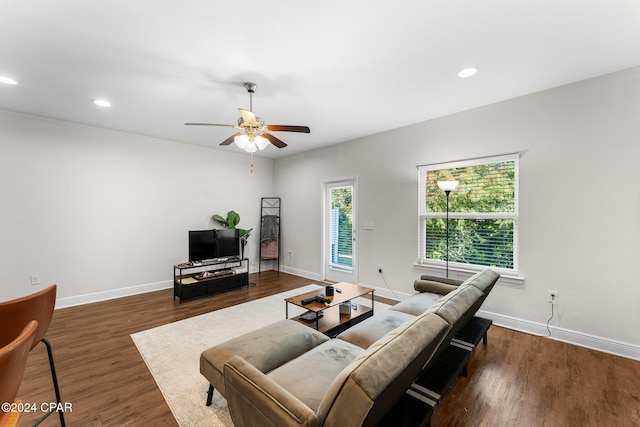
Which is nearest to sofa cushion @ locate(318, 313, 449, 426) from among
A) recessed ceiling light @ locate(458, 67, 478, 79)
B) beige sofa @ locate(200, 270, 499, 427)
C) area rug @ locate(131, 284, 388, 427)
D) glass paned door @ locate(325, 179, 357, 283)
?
beige sofa @ locate(200, 270, 499, 427)

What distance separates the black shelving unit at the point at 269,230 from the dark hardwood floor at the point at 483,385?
313 centimetres

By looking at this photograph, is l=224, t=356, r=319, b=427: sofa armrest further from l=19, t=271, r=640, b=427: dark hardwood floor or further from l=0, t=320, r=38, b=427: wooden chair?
l=19, t=271, r=640, b=427: dark hardwood floor

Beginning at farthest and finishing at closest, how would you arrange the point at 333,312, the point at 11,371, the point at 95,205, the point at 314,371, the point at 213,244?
the point at 213,244 < the point at 95,205 < the point at 333,312 < the point at 314,371 < the point at 11,371

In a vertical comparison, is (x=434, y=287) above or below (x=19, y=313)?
below

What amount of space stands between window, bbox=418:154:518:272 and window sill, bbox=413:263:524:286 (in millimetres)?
59

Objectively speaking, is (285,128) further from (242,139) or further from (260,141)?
(242,139)

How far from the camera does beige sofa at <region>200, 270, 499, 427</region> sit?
0.97m

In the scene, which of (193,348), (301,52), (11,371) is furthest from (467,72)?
(193,348)

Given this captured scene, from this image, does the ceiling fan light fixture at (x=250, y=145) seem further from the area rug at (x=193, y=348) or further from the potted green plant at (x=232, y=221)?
the potted green plant at (x=232, y=221)

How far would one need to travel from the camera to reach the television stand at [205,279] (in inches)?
167

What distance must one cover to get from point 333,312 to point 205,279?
8.24ft

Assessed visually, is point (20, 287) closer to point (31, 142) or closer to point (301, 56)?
point (31, 142)

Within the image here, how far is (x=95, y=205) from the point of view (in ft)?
13.8

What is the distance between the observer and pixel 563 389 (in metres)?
2.11
